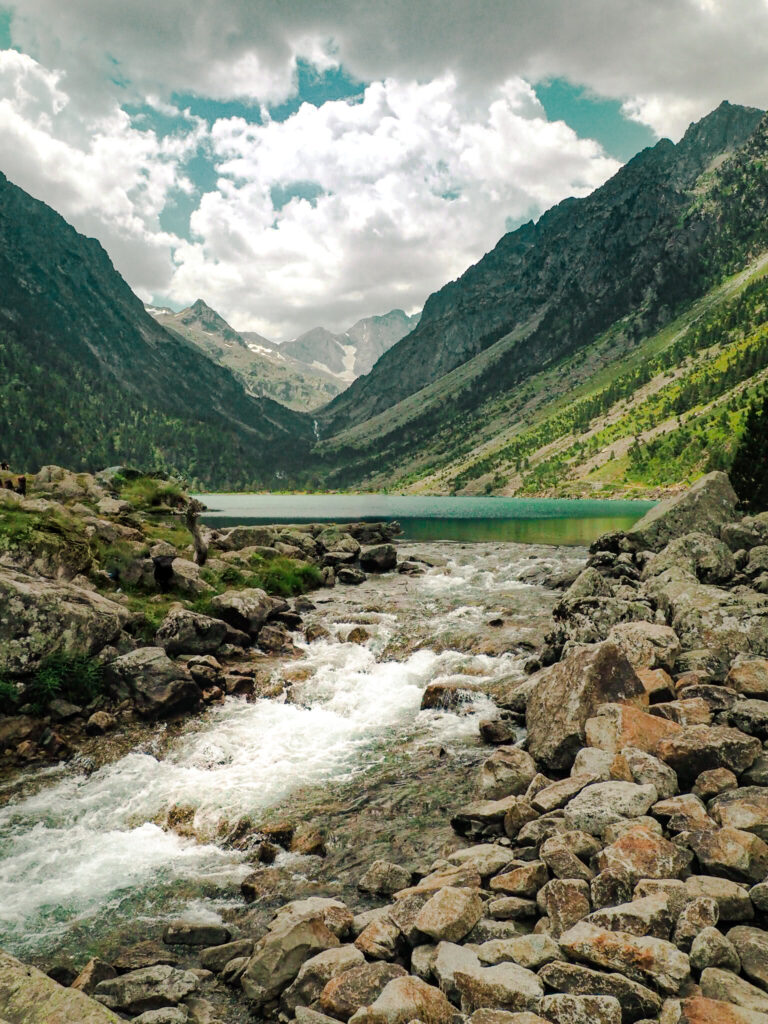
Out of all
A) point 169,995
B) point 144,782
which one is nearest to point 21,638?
point 144,782

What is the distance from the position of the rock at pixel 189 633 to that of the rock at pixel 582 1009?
19.3m

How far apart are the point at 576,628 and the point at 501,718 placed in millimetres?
5604

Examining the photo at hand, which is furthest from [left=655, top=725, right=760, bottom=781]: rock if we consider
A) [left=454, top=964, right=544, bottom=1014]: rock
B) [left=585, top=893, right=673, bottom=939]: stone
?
[left=454, top=964, right=544, bottom=1014]: rock

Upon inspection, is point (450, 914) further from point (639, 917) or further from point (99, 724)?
point (99, 724)

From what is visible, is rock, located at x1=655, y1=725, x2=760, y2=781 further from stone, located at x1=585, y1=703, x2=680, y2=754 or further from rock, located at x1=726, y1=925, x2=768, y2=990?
A: rock, located at x1=726, y1=925, x2=768, y2=990

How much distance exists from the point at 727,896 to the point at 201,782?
12640 mm

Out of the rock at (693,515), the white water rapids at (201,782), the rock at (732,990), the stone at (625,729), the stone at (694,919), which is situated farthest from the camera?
the rock at (693,515)

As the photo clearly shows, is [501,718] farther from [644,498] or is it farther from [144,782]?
[644,498]

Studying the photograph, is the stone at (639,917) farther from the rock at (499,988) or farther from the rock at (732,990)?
the rock at (499,988)

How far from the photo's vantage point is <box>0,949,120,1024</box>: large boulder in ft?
19.7

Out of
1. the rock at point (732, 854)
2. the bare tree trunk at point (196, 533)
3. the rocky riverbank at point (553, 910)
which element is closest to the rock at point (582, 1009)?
the rocky riverbank at point (553, 910)

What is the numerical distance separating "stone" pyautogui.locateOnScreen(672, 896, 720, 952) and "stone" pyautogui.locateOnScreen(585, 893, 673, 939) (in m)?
0.16

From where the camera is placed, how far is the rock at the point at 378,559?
5159 centimetres

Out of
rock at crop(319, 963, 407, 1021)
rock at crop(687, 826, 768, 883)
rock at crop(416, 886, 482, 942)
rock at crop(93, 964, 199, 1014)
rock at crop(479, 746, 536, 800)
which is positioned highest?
rock at crop(687, 826, 768, 883)
